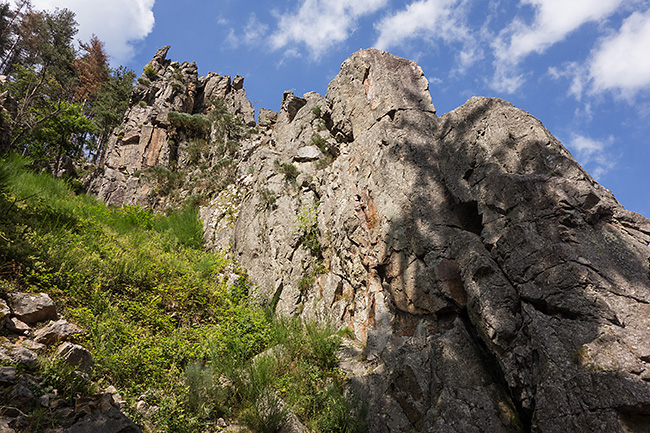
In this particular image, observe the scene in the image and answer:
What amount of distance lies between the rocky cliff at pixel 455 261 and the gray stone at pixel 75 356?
421 centimetres

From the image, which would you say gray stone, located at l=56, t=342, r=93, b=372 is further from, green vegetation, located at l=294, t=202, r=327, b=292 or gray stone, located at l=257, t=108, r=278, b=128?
gray stone, located at l=257, t=108, r=278, b=128

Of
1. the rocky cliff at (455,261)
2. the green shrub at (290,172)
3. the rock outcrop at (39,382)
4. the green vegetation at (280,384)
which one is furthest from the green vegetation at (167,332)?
the green shrub at (290,172)

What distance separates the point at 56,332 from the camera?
16.8 ft

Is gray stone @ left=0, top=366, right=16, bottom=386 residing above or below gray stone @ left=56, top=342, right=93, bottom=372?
below

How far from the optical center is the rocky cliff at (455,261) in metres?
3.79

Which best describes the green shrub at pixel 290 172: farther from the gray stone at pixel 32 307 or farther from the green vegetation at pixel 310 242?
the gray stone at pixel 32 307

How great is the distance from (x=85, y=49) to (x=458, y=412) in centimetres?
3928

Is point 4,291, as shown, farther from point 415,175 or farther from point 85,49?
point 85,49

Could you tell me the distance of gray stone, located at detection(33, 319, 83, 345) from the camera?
4.97 meters

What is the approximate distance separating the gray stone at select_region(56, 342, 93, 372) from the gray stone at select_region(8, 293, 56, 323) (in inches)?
32.2

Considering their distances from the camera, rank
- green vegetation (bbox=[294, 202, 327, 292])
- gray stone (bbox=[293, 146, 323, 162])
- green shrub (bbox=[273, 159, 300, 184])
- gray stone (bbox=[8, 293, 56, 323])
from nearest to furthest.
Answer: gray stone (bbox=[8, 293, 56, 323]), green vegetation (bbox=[294, 202, 327, 292]), green shrub (bbox=[273, 159, 300, 184]), gray stone (bbox=[293, 146, 323, 162])

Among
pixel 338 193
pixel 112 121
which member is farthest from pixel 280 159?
pixel 112 121

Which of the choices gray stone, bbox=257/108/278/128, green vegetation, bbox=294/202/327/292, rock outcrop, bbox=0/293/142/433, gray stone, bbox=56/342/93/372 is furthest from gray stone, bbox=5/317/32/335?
gray stone, bbox=257/108/278/128

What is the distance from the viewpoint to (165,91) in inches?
836
